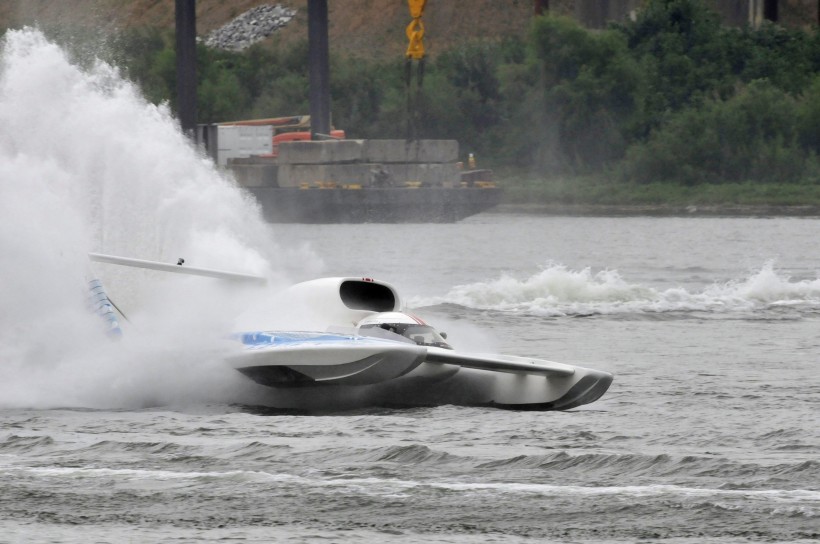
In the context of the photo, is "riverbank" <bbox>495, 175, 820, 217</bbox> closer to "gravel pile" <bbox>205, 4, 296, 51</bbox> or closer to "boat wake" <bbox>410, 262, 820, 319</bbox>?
"boat wake" <bbox>410, 262, 820, 319</bbox>

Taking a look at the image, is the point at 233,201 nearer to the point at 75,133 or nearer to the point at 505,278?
the point at 75,133

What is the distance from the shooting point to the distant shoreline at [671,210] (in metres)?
70.8

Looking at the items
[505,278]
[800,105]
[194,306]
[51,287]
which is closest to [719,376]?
[194,306]

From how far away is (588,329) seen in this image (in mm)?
26797

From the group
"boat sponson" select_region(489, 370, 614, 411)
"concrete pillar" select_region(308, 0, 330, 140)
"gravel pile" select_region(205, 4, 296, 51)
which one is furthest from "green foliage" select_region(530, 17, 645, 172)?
"boat sponson" select_region(489, 370, 614, 411)

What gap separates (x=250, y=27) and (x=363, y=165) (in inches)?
1696

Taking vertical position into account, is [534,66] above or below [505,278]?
above

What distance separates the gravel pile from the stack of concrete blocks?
38584mm

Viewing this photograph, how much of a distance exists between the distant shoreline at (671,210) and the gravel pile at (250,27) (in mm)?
43937

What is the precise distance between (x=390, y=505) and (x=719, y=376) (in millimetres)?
8471

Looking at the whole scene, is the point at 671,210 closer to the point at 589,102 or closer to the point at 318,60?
the point at 589,102

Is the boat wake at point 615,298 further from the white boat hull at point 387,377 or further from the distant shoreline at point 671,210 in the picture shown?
the distant shoreline at point 671,210

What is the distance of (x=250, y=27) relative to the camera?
118375 mm

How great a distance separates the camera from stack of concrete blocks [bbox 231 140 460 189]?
253 ft
